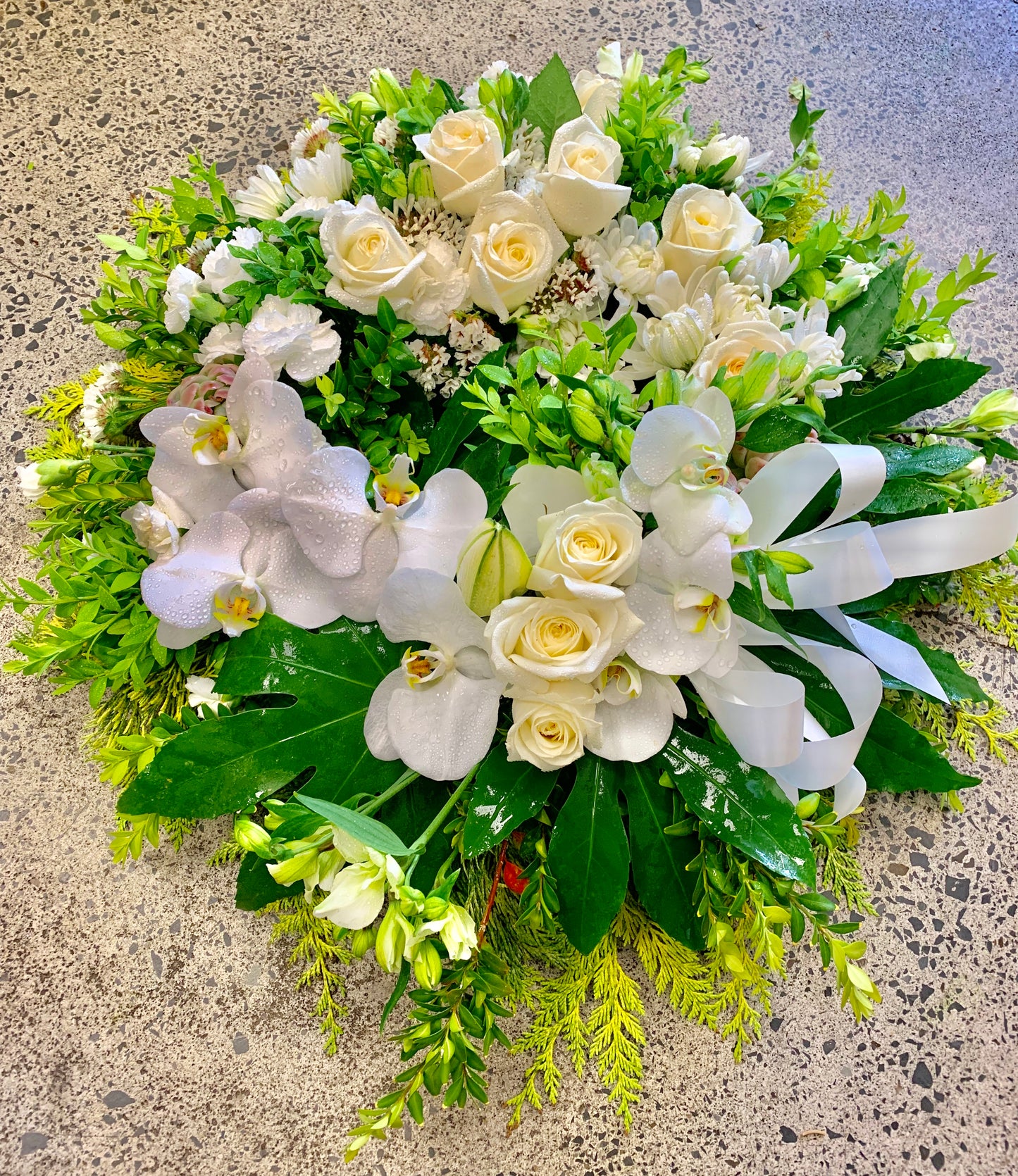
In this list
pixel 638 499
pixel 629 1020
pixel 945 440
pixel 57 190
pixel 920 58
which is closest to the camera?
pixel 638 499

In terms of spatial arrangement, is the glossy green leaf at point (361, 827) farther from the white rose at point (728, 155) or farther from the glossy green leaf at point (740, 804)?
the white rose at point (728, 155)

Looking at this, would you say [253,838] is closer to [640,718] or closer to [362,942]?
[362,942]

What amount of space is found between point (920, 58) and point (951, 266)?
15.5 inches

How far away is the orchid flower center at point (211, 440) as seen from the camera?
0.74 m

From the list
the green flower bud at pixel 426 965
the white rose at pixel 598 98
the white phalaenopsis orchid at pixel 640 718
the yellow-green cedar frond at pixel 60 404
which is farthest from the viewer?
the yellow-green cedar frond at pixel 60 404

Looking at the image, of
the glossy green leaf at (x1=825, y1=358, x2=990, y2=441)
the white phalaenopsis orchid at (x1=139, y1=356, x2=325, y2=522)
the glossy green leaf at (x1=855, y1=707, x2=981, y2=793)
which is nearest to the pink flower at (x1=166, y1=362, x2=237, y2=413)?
the white phalaenopsis orchid at (x1=139, y1=356, x2=325, y2=522)

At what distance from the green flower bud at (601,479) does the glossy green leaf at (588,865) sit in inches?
10.4

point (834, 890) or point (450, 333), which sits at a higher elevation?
point (450, 333)

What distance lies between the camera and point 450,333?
0.79m

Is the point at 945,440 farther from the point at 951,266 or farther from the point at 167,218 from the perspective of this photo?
the point at 167,218

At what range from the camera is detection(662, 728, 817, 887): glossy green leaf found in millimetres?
653

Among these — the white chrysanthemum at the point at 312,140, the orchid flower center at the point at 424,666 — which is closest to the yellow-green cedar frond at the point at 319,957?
the orchid flower center at the point at 424,666

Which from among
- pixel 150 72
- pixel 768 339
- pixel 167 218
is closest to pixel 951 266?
pixel 768 339

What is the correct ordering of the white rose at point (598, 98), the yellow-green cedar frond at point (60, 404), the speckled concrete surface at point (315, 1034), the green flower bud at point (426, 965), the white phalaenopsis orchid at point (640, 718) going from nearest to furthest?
the green flower bud at point (426, 965) → the white phalaenopsis orchid at point (640, 718) → the speckled concrete surface at point (315, 1034) → the white rose at point (598, 98) → the yellow-green cedar frond at point (60, 404)
